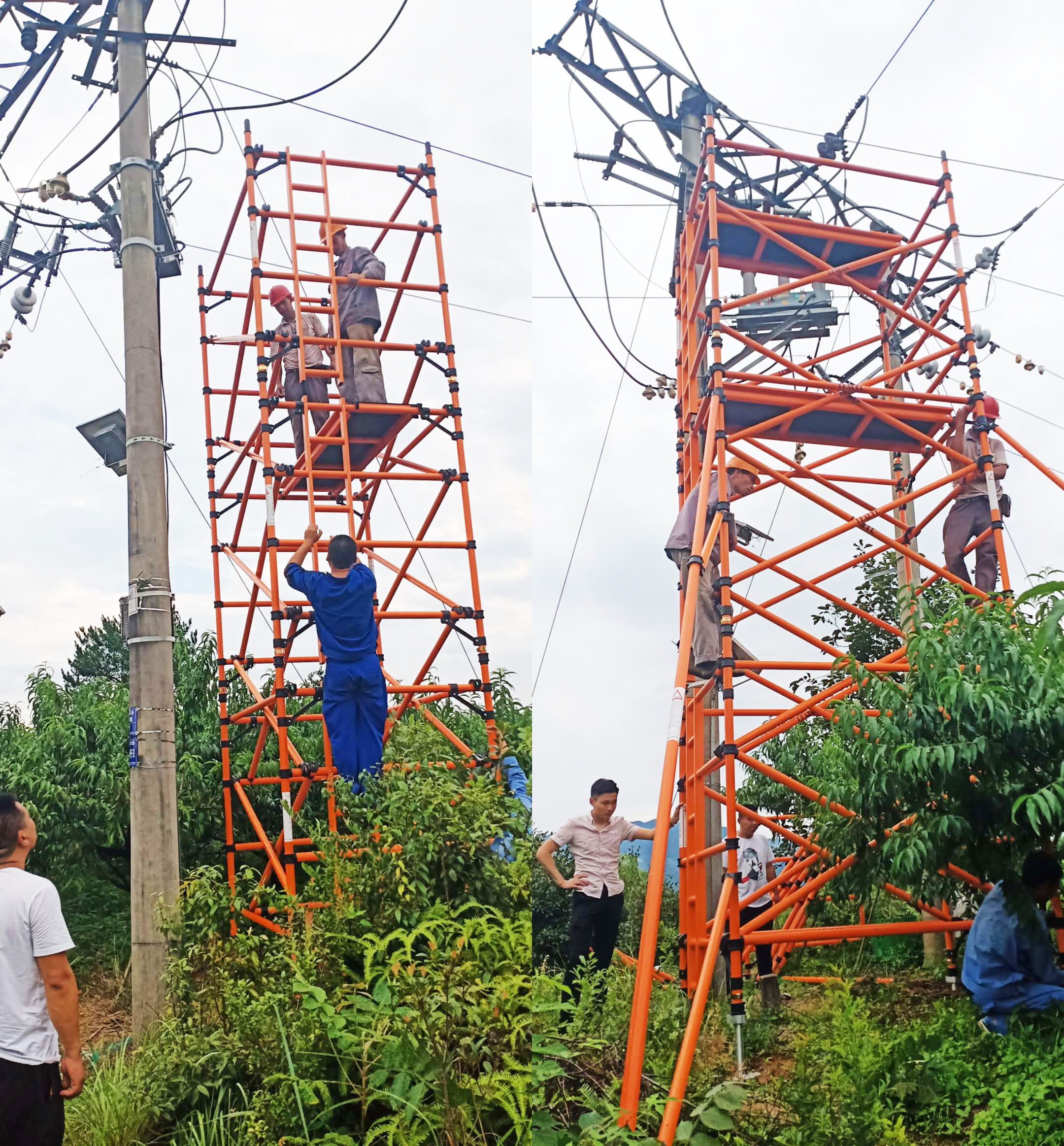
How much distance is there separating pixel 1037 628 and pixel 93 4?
5.55m

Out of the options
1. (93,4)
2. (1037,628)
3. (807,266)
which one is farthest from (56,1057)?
(807,266)

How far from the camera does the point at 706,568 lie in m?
5.67

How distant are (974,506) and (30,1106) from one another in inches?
227

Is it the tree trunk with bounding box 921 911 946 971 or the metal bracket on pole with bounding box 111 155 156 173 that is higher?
the metal bracket on pole with bounding box 111 155 156 173

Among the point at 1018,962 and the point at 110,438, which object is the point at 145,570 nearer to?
the point at 110,438

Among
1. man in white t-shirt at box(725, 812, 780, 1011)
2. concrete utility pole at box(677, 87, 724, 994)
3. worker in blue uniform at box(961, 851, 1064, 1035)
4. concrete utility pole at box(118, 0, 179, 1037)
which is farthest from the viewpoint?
man in white t-shirt at box(725, 812, 780, 1011)

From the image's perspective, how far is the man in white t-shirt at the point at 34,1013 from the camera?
3.58 meters

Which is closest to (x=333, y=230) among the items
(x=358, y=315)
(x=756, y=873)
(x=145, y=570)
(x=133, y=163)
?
(x=358, y=315)

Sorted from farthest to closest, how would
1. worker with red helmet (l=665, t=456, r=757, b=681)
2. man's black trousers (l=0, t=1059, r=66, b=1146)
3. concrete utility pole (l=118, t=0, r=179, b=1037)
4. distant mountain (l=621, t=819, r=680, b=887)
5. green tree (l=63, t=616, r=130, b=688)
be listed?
green tree (l=63, t=616, r=130, b=688) → distant mountain (l=621, t=819, r=680, b=887) → worker with red helmet (l=665, t=456, r=757, b=681) → concrete utility pole (l=118, t=0, r=179, b=1037) → man's black trousers (l=0, t=1059, r=66, b=1146)

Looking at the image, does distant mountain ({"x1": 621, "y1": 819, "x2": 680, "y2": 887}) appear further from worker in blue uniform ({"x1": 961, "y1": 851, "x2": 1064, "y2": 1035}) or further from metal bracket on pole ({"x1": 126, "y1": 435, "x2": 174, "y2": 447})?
metal bracket on pole ({"x1": 126, "y1": 435, "x2": 174, "y2": 447})

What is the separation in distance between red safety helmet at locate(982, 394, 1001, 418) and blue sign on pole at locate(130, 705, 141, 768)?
4.99 meters

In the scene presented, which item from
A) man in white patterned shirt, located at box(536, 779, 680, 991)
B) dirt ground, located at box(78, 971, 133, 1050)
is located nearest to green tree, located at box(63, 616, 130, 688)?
dirt ground, located at box(78, 971, 133, 1050)

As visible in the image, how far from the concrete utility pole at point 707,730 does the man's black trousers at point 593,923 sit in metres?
0.65

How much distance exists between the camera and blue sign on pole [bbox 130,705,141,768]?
5098 millimetres
